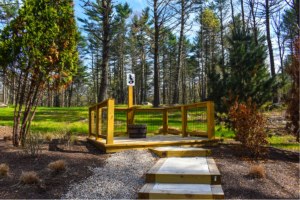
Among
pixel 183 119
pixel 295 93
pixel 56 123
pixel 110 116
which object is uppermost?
pixel 295 93

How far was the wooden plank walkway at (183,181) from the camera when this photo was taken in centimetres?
377

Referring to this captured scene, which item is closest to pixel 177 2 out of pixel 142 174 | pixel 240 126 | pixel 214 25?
pixel 214 25

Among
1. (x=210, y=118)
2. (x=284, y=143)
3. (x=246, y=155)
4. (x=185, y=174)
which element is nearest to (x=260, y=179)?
(x=185, y=174)

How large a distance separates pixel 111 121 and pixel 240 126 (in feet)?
8.59

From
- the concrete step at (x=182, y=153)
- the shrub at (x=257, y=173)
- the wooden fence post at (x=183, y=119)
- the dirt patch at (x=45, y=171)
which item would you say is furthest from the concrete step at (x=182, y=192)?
the wooden fence post at (x=183, y=119)

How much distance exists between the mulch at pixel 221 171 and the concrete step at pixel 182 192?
229 millimetres

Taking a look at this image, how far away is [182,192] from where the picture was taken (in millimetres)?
3795

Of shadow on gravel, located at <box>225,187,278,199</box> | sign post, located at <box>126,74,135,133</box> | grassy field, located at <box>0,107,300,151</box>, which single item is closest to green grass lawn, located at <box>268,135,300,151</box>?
grassy field, located at <box>0,107,300,151</box>

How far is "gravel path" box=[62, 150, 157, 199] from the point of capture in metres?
4.02

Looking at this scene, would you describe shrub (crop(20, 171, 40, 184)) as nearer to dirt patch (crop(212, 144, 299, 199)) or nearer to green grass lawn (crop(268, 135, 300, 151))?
dirt patch (crop(212, 144, 299, 199))

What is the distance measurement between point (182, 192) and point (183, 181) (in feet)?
1.56

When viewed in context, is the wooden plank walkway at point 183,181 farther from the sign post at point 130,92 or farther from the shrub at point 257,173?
the sign post at point 130,92

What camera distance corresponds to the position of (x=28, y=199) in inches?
148

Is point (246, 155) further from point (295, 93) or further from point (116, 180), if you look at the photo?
point (116, 180)
